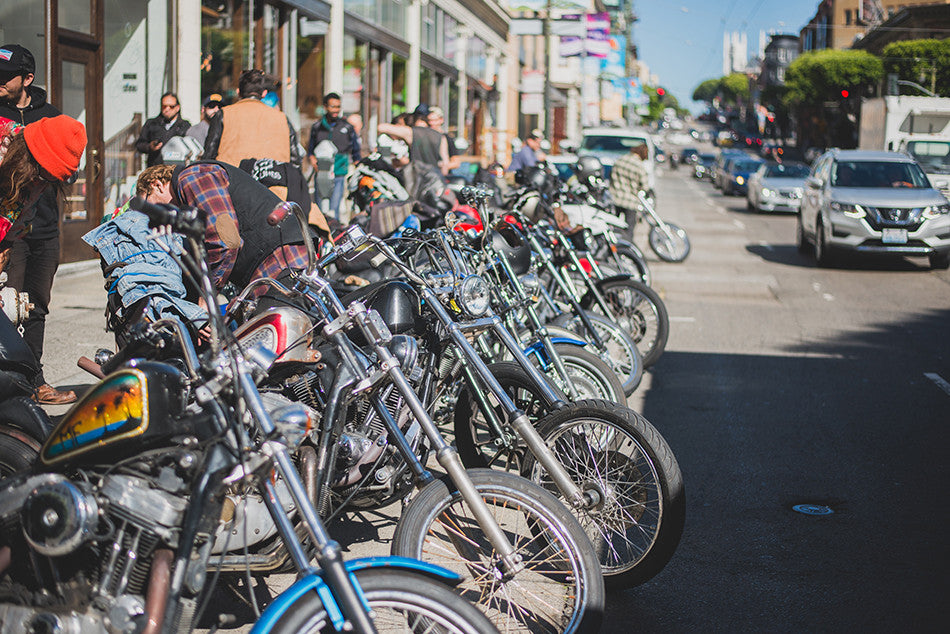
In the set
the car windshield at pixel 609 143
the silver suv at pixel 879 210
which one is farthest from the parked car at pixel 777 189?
the silver suv at pixel 879 210

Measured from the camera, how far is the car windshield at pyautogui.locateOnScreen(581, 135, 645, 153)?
2461cm

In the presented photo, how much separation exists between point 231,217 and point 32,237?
5.87 ft

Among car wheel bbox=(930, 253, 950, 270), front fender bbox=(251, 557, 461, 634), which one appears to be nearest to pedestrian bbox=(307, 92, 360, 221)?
car wheel bbox=(930, 253, 950, 270)

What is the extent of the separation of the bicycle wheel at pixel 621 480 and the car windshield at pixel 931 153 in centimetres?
2226

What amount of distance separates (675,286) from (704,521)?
29.2ft

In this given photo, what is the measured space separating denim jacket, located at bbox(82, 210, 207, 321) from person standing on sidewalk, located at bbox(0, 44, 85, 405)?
51.5 inches

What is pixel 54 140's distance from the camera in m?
5.22

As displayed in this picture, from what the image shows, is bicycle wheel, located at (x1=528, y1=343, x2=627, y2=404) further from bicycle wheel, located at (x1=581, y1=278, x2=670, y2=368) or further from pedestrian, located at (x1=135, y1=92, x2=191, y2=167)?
pedestrian, located at (x1=135, y1=92, x2=191, y2=167)

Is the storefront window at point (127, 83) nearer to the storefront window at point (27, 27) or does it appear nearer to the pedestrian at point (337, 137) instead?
the storefront window at point (27, 27)

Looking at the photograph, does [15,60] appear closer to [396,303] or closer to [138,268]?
[138,268]

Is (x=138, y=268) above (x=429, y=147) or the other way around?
the other way around

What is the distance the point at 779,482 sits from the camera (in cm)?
583

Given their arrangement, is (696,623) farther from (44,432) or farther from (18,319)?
(18,319)

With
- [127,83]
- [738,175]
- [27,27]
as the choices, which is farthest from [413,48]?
[27,27]
